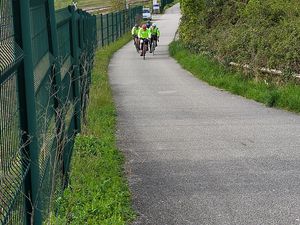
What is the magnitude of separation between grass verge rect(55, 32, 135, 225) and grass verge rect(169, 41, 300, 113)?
172 inches

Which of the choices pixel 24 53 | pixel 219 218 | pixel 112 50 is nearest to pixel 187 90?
pixel 219 218

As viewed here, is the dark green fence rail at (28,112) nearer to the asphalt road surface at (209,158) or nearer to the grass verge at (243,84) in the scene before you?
the asphalt road surface at (209,158)

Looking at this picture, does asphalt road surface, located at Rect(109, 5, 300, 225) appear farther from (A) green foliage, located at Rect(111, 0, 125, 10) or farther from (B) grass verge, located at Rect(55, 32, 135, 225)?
(A) green foliage, located at Rect(111, 0, 125, 10)

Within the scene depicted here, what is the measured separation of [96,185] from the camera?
658 cm

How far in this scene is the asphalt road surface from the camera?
20.3ft

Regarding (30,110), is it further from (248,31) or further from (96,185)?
(248,31)

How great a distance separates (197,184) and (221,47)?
12542mm

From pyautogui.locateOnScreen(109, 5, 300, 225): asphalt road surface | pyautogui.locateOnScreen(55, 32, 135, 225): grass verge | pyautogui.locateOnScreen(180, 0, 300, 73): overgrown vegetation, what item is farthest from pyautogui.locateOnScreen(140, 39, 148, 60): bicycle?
pyautogui.locateOnScreen(55, 32, 135, 225): grass verge

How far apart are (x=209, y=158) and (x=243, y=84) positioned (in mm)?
7890

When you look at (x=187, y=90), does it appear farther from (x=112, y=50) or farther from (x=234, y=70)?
(x=112, y=50)

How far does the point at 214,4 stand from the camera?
1044 inches

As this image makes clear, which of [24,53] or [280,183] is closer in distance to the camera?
[24,53]

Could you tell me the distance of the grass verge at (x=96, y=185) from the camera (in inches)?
224

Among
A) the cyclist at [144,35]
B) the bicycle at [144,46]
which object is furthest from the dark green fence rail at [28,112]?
the cyclist at [144,35]
